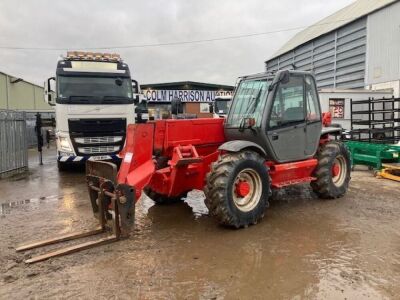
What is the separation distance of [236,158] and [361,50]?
12.6m

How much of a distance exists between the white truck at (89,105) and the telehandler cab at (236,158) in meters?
3.86

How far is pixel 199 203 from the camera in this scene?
21.9 feet

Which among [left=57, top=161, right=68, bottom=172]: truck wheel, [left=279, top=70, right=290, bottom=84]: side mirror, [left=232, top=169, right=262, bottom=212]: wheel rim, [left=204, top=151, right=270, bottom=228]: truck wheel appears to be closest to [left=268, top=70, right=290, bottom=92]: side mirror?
[left=279, top=70, right=290, bottom=84]: side mirror

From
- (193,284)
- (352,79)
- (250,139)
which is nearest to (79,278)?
(193,284)

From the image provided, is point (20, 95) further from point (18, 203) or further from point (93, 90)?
point (18, 203)

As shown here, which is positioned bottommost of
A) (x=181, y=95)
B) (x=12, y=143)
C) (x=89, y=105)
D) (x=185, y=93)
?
(x=12, y=143)

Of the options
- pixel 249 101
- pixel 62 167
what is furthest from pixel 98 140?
pixel 249 101

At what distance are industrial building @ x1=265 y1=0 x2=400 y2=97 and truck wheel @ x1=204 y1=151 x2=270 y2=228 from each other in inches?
398

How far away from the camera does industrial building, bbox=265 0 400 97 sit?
13.9m

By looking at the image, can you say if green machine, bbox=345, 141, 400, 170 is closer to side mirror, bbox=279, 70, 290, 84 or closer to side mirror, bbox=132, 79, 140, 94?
side mirror, bbox=279, 70, 290, 84

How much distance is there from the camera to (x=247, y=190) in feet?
17.3

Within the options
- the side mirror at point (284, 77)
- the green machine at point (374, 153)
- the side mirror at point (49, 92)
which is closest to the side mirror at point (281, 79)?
the side mirror at point (284, 77)

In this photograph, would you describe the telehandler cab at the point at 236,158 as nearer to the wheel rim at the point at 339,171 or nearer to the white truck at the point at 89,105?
the wheel rim at the point at 339,171

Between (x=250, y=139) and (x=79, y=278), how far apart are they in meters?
3.16
